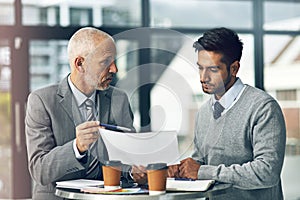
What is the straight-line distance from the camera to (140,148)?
2994 mm

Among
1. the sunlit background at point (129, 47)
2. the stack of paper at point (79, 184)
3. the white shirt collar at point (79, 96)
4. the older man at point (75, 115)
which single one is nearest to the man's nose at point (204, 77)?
the older man at point (75, 115)

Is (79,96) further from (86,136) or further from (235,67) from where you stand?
(235,67)

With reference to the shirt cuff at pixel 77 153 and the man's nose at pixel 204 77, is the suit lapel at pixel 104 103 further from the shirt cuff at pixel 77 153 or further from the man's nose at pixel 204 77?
the man's nose at pixel 204 77

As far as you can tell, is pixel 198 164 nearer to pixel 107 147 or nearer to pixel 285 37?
pixel 107 147

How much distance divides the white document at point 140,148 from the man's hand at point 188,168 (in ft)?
0.37

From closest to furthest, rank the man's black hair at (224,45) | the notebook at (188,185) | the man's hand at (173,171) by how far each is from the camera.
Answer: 1. the notebook at (188,185)
2. the man's hand at (173,171)
3. the man's black hair at (224,45)

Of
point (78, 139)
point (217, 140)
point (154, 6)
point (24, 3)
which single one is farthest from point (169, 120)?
point (24, 3)

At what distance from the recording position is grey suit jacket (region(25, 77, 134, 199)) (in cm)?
317

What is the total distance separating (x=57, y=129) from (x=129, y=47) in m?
1.11

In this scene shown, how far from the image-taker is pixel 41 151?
322 centimetres

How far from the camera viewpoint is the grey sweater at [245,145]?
10.5ft

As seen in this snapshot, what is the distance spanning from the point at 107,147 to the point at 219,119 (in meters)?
0.66

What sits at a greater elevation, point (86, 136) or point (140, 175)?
point (86, 136)

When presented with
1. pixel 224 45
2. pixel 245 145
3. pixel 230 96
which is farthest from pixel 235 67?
pixel 245 145
